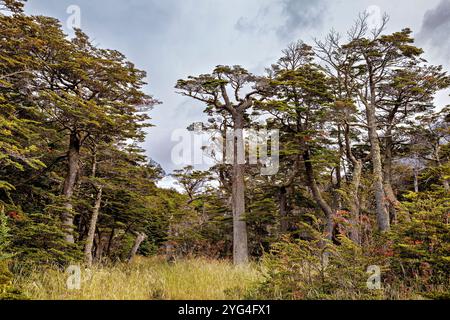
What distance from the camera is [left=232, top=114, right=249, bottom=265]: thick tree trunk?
42.5 feet

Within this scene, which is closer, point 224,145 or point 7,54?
point 7,54

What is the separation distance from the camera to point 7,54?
8070 millimetres

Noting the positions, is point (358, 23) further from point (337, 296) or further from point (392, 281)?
point (337, 296)

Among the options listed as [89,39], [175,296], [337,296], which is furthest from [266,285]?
[89,39]

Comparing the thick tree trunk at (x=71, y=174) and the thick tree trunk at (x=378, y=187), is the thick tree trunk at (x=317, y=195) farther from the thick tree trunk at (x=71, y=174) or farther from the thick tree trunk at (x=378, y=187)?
the thick tree trunk at (x=71, y=174)

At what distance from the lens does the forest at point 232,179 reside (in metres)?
5.32

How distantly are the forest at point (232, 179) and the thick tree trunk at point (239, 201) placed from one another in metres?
0.07

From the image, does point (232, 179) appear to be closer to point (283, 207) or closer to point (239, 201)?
point (239, 201)

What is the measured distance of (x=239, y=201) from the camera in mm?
13453

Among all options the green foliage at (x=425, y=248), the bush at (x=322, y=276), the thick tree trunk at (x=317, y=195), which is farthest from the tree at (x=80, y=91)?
the green foliage at (x=425, y=248)

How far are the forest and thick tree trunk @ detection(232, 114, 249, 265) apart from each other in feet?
0.22

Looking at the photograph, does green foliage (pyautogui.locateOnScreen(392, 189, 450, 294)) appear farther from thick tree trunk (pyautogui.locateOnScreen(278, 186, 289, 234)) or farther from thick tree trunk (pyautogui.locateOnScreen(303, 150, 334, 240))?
thick tree trunk (pyautogui.locateOnScreen(278, 186, 289, 234))
